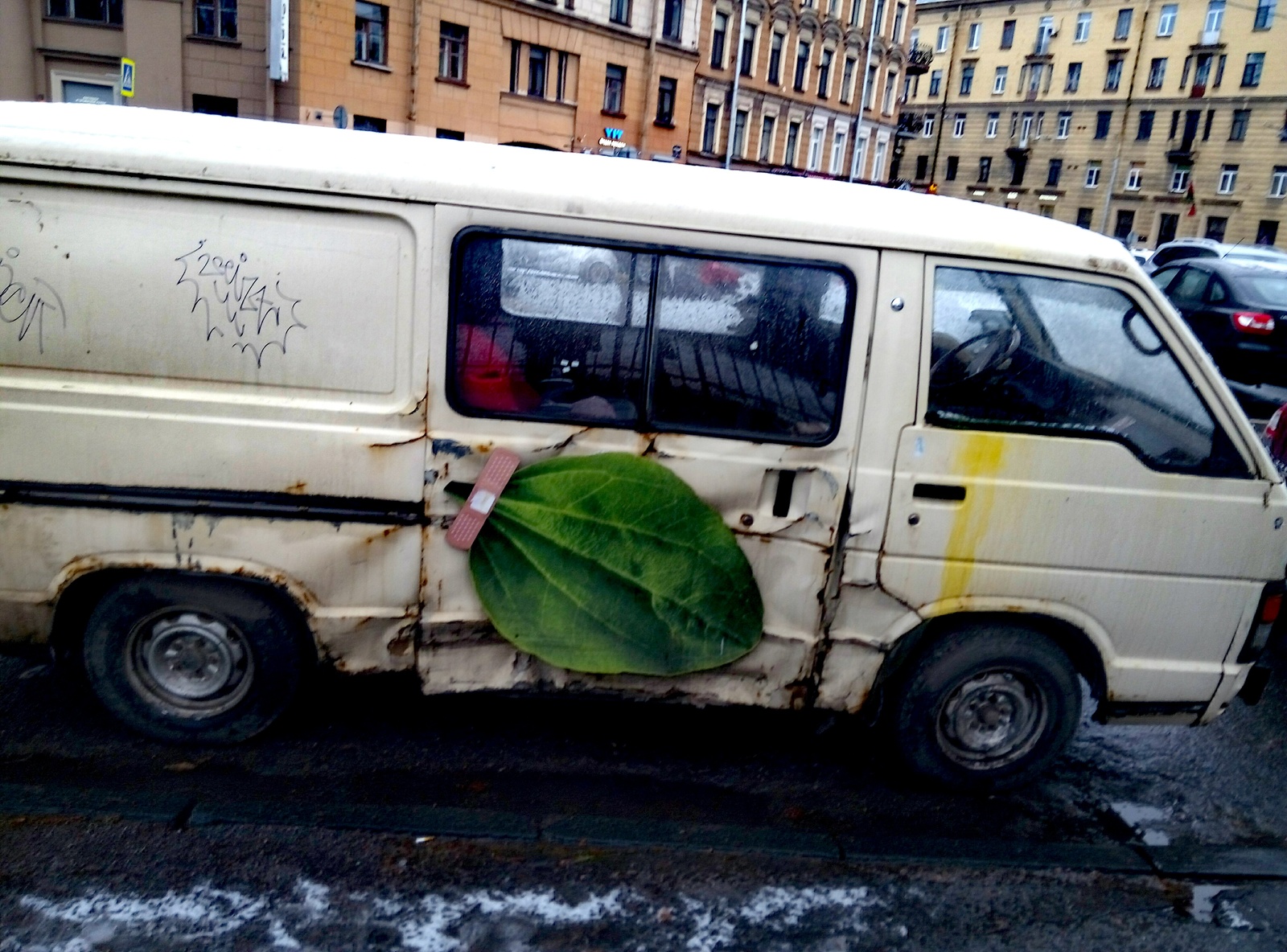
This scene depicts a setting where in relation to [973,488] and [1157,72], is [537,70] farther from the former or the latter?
[1157,72]

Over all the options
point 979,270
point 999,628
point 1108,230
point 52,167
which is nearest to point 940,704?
point 999,628

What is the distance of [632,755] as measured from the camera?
4.19m

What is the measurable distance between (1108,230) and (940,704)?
76478mm

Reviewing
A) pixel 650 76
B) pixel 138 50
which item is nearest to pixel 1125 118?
pixel 650 76

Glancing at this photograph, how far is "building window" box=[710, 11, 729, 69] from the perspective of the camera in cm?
4262

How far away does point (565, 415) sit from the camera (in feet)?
11.8

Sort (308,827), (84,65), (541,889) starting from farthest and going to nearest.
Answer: (84,65) < (308,827) < (541,889)

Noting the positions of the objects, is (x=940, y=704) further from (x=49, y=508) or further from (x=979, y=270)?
(x=49, y=508)

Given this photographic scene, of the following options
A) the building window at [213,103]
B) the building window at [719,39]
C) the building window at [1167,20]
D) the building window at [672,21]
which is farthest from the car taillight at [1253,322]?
the building window at [1167,20]

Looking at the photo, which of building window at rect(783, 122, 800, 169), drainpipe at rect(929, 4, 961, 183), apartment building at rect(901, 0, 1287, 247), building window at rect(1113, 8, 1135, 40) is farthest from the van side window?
building window at rect(1113, 8, 1135, 40)

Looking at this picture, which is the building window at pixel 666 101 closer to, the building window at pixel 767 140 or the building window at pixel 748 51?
the building window at pixel 748 51

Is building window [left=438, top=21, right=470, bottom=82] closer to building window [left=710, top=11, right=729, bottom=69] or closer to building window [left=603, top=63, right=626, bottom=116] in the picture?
building window [left=603, top=63, right=626, bottom=116]

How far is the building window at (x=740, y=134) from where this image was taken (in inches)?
1786

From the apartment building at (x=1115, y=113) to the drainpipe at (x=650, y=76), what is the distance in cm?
2560
